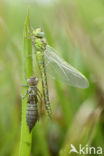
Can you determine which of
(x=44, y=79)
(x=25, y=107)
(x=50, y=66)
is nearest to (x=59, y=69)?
(x=50, y=66)

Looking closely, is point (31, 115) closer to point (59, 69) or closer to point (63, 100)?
point (59, 69)

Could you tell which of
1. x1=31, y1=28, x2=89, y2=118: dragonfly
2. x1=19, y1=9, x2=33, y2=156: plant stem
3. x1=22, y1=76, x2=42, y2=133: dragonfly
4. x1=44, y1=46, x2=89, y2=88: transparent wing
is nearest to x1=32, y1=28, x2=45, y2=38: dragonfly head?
x1=31, y1=28, x2=89, y2=118: dragonfly

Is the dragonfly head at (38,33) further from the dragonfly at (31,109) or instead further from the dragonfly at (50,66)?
the dragonfly at (31,109)

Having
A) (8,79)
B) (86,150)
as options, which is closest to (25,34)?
(86,150)

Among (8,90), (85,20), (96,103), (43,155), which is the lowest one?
(43,155)

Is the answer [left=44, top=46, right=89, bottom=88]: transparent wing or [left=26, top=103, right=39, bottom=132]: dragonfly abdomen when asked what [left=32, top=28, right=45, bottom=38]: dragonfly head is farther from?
[left=26, top=103, right=39, bottom=132]: dragonfly abdomen

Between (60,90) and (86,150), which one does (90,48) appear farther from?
(86,150)

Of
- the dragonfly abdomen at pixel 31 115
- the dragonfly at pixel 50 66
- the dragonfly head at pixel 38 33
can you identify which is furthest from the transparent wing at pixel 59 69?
the dragonfly abdomen at pixel 31 115
